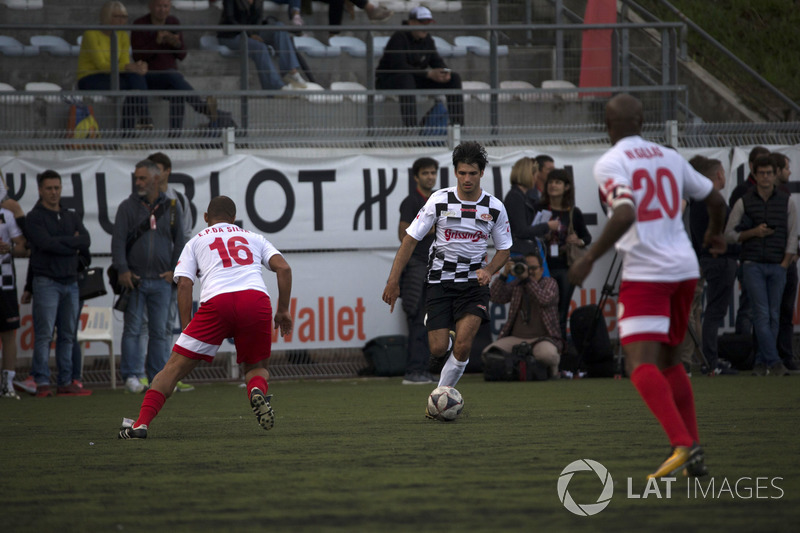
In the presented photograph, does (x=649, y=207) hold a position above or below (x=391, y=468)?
above

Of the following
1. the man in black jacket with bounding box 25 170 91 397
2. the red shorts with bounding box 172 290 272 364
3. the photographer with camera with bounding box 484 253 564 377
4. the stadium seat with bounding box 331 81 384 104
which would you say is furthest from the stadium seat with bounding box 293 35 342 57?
the red shorts with bounding box 172 290 272 364

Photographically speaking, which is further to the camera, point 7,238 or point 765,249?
point 765,249

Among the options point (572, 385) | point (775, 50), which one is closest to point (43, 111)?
point (572, 385)

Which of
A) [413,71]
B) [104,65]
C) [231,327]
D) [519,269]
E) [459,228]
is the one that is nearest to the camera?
[231,327]

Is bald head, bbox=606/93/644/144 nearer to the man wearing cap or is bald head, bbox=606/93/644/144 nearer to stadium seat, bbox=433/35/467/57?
the man wearing cap

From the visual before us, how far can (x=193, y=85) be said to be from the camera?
50.2 ft

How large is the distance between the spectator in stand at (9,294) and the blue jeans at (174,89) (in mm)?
2455

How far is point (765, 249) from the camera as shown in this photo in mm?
12641

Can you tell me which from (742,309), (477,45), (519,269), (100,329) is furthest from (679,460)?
(477,45)

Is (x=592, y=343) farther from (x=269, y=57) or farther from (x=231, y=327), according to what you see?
(x=231, y=327)

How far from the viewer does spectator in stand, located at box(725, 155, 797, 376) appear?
496 inches

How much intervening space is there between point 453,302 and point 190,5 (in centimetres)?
1084

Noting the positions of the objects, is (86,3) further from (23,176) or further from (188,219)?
(188,219)

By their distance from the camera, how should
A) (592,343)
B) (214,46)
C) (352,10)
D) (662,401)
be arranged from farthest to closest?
(352,10) < (214,46) < (592,343) < (662,401)
